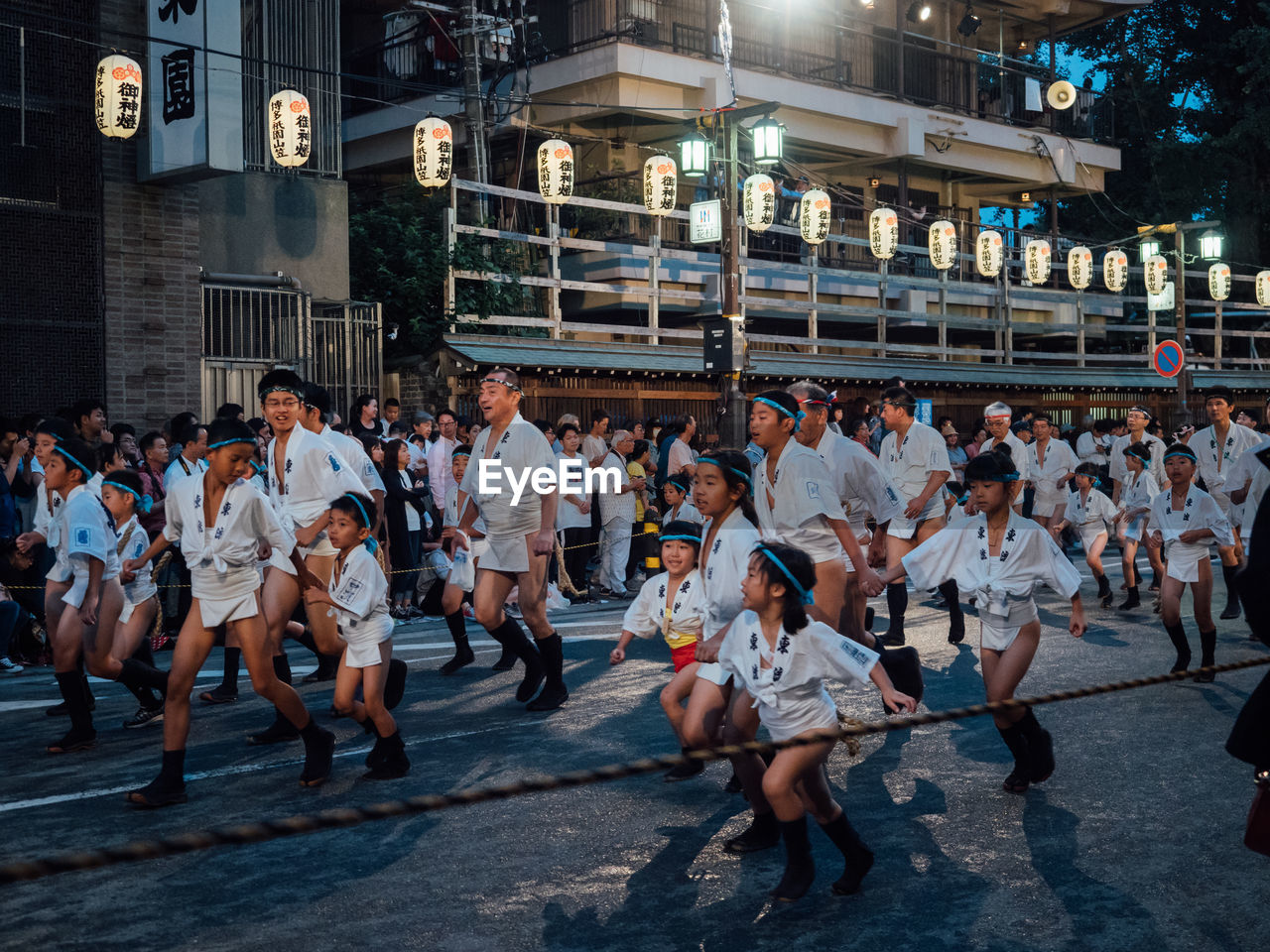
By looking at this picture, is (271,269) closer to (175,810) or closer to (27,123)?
(27,123)

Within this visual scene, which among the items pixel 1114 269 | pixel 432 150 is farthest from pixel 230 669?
pixel 1114 269

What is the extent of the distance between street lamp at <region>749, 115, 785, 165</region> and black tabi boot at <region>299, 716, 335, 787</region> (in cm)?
1581

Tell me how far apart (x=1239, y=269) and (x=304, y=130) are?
29676 mm

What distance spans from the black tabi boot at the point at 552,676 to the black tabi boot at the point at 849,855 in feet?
11.8

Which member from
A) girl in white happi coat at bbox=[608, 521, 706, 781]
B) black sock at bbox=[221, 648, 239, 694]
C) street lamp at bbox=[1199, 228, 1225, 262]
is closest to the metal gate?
black sock at bbox=[221, 648, 239, 694]

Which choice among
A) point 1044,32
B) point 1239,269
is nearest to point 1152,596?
point 1044,32

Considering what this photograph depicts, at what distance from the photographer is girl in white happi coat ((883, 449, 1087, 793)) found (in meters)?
6.35

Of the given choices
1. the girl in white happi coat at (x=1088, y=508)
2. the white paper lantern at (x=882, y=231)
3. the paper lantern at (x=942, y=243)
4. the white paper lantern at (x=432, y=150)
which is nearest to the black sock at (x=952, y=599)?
the girl in white happi coat at (x=1088, y=508)

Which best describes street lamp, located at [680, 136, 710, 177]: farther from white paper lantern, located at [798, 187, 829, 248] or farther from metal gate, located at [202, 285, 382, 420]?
metal gate, located at [202, 285, 382, 420]

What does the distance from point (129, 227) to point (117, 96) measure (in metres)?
2.03

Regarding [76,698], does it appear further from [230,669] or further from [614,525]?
[614,525]

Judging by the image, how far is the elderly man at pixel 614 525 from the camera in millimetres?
15086

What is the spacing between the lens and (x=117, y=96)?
14.8 meters

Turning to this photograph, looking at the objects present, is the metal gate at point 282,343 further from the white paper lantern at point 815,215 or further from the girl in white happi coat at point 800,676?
the girl in white happi coat at point 800,676
